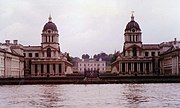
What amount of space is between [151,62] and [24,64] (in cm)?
4421

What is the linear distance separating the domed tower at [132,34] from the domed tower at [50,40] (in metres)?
23.5

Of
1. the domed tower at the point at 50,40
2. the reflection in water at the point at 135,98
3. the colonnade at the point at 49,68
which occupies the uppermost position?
the domed tower at the point at 50,40

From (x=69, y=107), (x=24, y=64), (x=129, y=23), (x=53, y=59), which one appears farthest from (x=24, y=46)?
(x=69, y=107)

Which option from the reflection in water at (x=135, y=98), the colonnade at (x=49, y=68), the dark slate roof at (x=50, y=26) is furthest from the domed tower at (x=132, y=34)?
the reflection in water at (x=135, y=98)

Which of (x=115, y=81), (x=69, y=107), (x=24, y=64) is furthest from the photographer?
(x=24, y=64)

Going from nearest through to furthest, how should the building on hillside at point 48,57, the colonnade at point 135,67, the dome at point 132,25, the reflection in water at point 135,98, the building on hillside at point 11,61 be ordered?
the reflection in water at point 135,98 < the building on hillside at point 11,61 < the colonnade at point 135,67 < the dome at point 132,25 < the building on hillside at point 48,57

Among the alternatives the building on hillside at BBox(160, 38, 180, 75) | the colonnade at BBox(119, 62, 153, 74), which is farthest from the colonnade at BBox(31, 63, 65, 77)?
the building on hillside at BBox(160, 38, 180, 75)

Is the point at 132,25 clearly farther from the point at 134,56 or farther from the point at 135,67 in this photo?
the point at 135,67

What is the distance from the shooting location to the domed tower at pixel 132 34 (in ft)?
516

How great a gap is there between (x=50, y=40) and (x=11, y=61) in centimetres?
2256

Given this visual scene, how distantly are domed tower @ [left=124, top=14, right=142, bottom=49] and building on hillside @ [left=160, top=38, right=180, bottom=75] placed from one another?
9.32 m

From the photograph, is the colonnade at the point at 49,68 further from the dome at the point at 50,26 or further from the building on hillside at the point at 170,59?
the building on hillside at the point at 170,59

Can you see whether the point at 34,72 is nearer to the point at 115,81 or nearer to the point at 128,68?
the point at 128,68

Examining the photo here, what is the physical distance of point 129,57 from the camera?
15612cm
